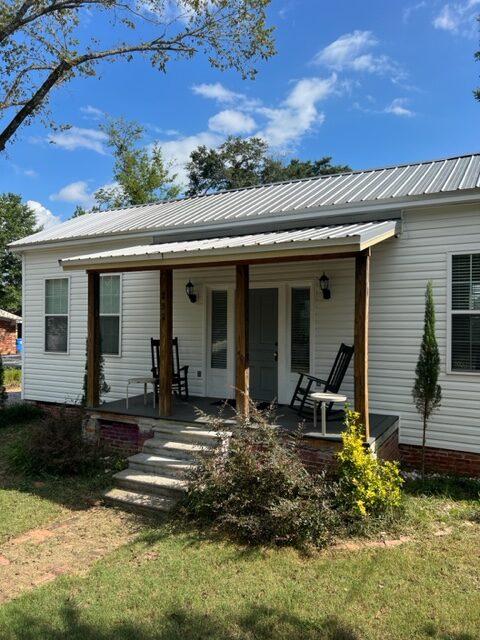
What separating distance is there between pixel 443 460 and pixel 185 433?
356 centimetres

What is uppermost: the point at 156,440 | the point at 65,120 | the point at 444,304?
the point at 65,120

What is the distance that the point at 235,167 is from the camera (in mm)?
33219

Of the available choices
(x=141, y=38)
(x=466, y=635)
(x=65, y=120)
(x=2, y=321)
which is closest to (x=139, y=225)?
(x=65, y=120)

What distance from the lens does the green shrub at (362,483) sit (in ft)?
14.8

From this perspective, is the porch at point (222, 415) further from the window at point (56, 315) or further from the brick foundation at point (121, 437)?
the window at point (56, 315)

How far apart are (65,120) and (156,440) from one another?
704cm

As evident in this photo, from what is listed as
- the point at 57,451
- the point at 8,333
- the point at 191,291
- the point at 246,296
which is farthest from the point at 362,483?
the point at 8,333

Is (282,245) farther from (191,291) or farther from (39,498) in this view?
(39,498)

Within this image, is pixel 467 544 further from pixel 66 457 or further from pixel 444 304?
pixel 66 457

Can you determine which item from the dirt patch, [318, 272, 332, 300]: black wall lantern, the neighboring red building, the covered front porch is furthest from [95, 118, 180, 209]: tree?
the dirt patch

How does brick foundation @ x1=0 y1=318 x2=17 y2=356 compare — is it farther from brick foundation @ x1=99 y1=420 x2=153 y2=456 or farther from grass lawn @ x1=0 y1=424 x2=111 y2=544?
grass lawn @ x1=0 y1=424 x2=111 y2=544

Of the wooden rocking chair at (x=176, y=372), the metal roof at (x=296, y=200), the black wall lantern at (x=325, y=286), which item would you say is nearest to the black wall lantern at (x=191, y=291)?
the wooden rocking chair at (x=176, y=372)

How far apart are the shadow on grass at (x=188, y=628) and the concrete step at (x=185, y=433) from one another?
95.8 inches

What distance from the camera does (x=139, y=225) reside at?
881 centimetres
